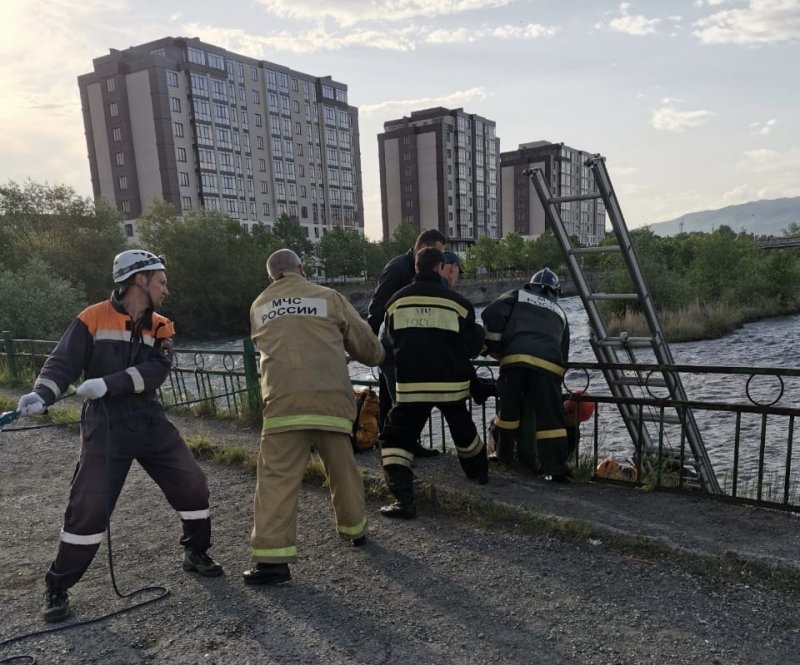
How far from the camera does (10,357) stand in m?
10.8

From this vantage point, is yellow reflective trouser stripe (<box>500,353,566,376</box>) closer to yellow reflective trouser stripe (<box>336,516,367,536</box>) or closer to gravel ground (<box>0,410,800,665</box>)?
gravel ground (<box>0,410,800,665</box>)

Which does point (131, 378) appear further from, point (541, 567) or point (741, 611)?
point (741, 611)

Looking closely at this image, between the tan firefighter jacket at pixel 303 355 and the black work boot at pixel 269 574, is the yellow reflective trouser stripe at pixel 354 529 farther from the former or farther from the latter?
the tan firefighter jacket at pixel 303 355

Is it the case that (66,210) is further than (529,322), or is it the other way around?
(66,210)

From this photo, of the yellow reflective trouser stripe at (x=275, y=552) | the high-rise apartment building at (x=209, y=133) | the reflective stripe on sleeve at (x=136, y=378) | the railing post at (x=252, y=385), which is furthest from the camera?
the high-rise apartment building at (x=209, y=133)

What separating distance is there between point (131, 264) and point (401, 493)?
2.27m

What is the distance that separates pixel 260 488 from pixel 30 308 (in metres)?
21.9

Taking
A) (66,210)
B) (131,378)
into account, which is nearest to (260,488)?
(131,378)

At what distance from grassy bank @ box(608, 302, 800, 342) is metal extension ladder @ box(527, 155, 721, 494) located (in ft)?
64.2

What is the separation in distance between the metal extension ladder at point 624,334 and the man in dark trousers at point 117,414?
3.11 metres

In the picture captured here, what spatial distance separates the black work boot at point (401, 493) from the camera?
4090mm

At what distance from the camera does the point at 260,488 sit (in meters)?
3.37

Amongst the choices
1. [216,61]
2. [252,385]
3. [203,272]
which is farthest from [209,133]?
[252,385]

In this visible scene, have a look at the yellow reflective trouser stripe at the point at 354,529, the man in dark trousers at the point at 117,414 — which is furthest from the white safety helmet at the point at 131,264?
the yellow reflective trouser stripe at the point at 354,529
